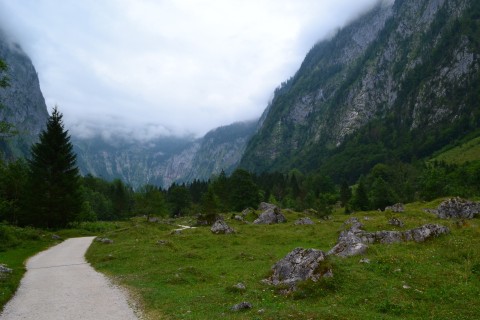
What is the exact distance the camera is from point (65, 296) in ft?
77.0

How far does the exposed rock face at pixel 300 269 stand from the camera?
22.5 m

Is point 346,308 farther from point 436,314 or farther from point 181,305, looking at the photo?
point 181,305

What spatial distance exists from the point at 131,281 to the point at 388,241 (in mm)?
22128

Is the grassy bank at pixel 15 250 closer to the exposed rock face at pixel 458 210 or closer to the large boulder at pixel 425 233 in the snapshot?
the large boulder at pixel 425 233

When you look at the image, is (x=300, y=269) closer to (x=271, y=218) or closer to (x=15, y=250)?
(x=15, y=250)

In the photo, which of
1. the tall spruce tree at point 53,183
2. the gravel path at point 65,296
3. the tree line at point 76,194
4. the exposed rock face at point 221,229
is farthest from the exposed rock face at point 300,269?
the tall spruce tree at point 53,183

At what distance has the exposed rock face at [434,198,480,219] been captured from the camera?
58.5 meters

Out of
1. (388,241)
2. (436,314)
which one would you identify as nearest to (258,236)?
(388,241)

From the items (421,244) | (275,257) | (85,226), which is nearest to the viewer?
(421,244)

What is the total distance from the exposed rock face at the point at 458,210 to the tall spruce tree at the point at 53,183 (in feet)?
216

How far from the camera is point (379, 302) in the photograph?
18656mm

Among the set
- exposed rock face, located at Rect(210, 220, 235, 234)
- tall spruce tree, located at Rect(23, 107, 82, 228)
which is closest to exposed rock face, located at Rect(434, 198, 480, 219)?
exposed rock face, located at Rect(210, 220, 235, 234)

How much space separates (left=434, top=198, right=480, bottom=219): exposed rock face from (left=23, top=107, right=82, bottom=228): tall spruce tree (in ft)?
216

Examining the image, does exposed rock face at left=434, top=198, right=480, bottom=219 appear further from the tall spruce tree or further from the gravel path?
the tall spruce tree
